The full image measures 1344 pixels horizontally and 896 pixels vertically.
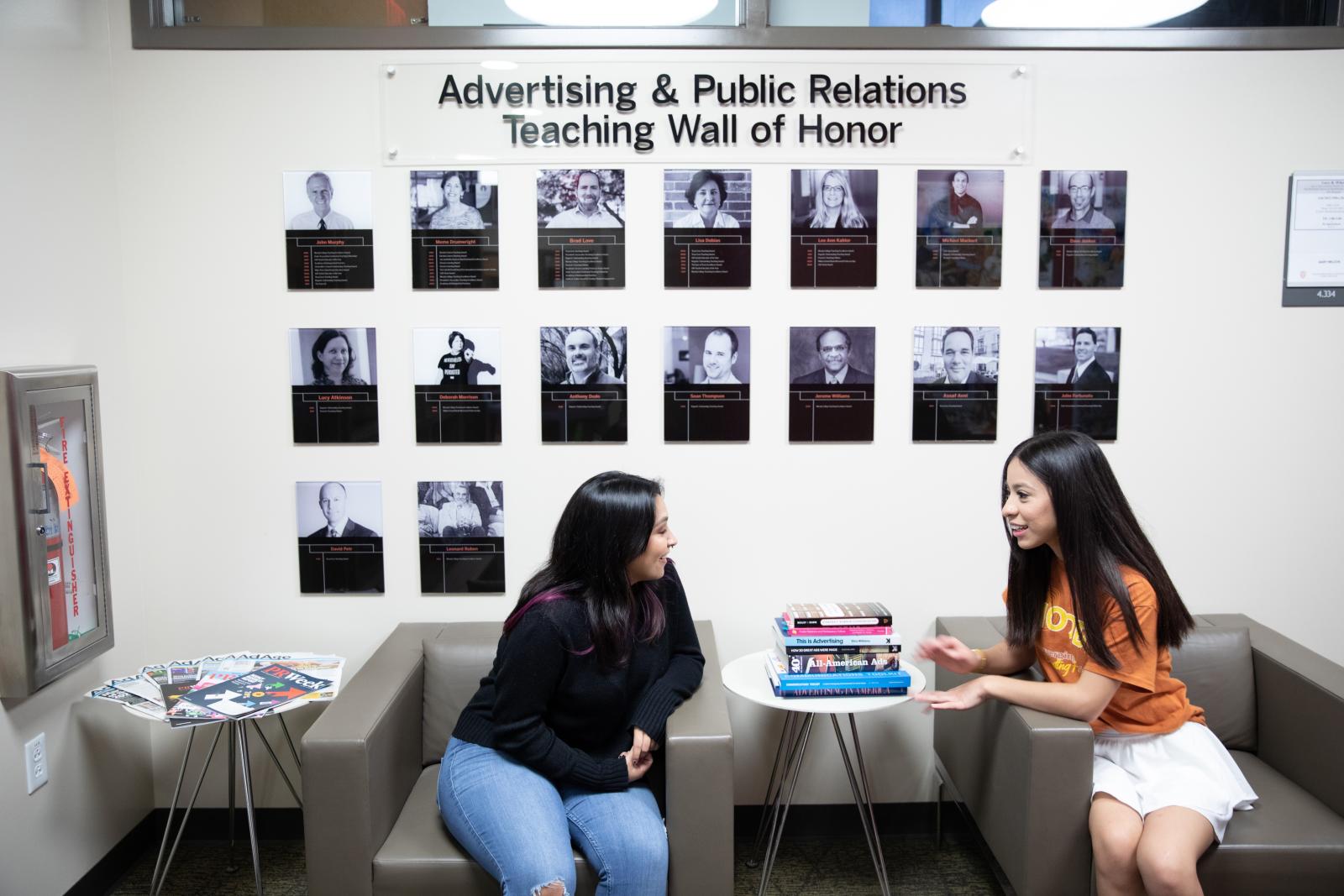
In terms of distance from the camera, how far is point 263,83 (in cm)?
296

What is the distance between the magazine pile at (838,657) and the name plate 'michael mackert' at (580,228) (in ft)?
4.21

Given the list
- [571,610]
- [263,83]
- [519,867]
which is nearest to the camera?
[519,867]

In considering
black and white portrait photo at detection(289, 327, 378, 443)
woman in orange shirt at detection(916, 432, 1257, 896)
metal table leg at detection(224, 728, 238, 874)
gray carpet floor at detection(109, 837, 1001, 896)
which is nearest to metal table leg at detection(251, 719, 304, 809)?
metal table leg at detection(224, 728, 238, 874)

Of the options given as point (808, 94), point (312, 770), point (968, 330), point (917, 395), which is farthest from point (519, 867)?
point (808, 94)

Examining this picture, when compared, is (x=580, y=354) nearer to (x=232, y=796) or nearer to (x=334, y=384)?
(x=334, y=384)

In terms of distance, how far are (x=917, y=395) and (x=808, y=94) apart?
3.50ft

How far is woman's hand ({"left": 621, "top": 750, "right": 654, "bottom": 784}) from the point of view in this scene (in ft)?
7.88

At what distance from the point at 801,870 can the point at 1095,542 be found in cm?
148

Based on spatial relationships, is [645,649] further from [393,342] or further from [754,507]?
[393,342]

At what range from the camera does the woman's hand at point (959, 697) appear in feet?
7.72

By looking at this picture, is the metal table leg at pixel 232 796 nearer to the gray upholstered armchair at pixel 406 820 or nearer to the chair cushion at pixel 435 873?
the gray upholstered armchair at pixel 406 820

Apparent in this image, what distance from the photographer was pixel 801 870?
2.99 m

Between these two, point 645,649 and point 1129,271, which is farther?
point 1129,271

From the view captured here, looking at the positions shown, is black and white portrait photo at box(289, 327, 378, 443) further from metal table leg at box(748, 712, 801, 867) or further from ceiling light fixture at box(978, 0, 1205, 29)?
ceiling light fixture at box(978, 0, 1205, 29)
